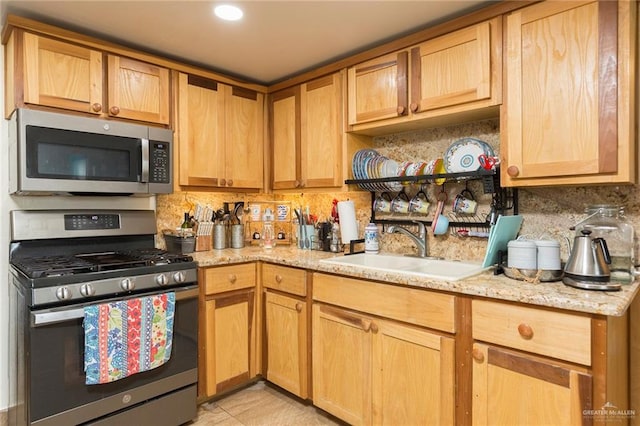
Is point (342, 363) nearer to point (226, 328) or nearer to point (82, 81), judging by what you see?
point (226, 328)

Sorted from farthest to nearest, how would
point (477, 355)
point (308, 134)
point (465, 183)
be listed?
point (308, 134) < point (465, 183) < point (477, 355)

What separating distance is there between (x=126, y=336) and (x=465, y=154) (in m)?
1.96

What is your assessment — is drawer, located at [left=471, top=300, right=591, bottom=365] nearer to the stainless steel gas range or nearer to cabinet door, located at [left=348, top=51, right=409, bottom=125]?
cabinet door, located at [left=348, top=51, right=409, bottom=125]

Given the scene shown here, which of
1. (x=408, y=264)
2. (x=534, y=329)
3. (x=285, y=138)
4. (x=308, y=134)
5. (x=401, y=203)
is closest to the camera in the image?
(x=534, y=329)

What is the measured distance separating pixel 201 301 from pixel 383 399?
1.15 m

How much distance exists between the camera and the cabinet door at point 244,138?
2705mm

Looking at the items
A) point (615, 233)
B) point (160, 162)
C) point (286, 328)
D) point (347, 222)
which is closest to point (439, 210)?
point (347, 222)

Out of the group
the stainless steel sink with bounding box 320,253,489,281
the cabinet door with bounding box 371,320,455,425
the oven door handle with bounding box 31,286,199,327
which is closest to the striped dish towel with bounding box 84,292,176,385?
the oven door handle with bounding box 31,286,199,327

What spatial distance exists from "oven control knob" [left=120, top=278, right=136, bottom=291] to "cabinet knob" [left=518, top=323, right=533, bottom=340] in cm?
172

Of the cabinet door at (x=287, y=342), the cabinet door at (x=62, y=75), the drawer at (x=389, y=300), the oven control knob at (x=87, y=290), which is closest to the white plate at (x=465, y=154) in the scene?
the drawer at (x=389, y=300)

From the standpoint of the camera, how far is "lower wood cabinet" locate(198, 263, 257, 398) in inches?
86.7

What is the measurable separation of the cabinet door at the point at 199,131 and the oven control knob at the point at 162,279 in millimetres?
749

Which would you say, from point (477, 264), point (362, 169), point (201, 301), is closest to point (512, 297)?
point (477, 264)

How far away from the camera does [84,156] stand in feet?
6.58
